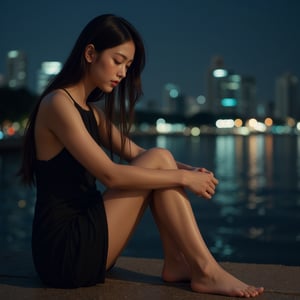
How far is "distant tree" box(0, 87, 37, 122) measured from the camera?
5711cm

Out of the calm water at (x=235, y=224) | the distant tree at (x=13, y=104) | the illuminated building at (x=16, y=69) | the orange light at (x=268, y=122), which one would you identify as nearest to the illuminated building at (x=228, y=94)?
the orange light at (x=268, y=122)

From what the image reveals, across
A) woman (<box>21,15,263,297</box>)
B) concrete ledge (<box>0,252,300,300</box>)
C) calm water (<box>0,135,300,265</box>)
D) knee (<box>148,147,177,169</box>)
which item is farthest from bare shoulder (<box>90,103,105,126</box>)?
calm water (<box>0,135,300,265</box>)

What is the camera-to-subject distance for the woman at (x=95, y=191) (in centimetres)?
263

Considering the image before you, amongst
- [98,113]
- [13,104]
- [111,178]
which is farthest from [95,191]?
[13,104]

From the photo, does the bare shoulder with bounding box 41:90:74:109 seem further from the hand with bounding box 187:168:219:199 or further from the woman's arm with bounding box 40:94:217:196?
the hand with bounding box 187:168:219:199

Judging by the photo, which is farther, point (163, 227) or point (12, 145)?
point (12, 145)

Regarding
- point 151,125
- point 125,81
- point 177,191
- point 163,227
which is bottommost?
point 151,125

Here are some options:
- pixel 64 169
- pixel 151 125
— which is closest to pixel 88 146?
pixel 64 169

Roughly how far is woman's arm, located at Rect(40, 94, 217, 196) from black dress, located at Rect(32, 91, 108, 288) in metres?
0.10

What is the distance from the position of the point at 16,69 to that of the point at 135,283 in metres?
142

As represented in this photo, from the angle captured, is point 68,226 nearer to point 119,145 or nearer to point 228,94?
point 119,145

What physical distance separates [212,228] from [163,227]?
370 inches

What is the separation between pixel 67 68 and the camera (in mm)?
2855

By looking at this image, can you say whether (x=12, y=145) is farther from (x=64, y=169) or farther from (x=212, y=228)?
(x=64, y=169)
